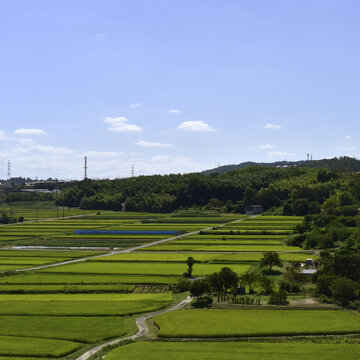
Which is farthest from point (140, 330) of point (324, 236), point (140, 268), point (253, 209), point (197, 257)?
point (253, 209)

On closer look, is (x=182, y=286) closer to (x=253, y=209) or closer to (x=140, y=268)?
(x=140, y=268)

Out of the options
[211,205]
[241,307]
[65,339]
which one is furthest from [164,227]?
[65,339]

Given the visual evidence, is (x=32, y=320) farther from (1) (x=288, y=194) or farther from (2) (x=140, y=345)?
(1) (x=288, y=194)

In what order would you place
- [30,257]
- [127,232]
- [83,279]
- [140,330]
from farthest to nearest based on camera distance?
[127,232], [30,257], [83,279], [140,330]

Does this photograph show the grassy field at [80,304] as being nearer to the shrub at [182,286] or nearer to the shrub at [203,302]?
the shrub at [182,286]

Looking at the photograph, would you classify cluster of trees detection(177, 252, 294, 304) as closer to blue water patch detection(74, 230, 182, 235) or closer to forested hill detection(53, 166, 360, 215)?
blue water patch detection(74, 230, 182, 235)

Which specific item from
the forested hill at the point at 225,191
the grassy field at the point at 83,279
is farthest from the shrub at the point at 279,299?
the forested hill at the point at 225,191

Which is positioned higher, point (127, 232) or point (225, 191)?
point (225, 191)
